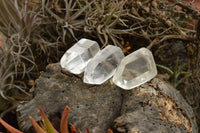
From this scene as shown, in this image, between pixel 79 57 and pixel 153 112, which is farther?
pixel 79 57

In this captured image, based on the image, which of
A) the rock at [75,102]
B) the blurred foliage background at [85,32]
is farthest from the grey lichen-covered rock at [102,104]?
the blurred foliage background at [85,32]

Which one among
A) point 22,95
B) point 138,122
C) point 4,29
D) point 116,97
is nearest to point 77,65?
point 116,97

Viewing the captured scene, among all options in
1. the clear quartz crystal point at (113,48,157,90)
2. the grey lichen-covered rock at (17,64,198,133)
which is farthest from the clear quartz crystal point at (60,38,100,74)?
the clear quartz crystal point at (113,48,157,90)

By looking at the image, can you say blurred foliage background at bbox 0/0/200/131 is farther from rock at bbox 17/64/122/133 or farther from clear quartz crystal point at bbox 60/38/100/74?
rock at bbox 17/64/122/133

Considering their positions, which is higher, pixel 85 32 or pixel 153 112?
pixel 85 32

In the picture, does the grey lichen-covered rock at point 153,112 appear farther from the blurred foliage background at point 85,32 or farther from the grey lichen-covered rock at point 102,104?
the blurred foliage background at point 85,32

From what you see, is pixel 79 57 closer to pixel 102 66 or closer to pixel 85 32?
pixel 102 66

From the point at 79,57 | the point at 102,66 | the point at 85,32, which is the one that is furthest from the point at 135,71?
the point at 85,32
